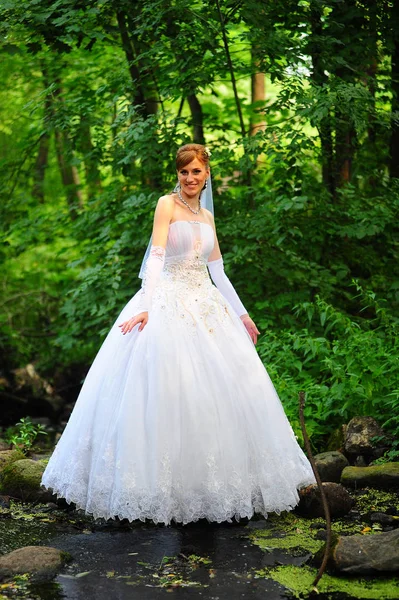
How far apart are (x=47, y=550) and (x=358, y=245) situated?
5.60 m

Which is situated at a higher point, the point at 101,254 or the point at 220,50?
the point at 220,50

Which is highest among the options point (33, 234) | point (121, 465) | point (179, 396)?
point (33, 234)

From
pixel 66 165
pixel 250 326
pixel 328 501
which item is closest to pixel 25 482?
pixel 250 326

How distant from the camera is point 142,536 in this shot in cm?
470

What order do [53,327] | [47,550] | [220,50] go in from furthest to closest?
[53,327] → [220,50] → [47,550]

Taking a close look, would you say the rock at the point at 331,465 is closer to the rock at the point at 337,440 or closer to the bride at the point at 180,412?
the rock at the point at 337,440

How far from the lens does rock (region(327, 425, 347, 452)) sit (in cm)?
662

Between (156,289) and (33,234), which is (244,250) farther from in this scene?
(33,234)

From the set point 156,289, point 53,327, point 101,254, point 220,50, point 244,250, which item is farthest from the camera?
point 53,327

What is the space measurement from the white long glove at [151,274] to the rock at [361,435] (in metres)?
2.41

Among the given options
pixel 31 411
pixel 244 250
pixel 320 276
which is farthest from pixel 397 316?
pixel 31 411

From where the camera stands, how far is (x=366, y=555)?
3.93m

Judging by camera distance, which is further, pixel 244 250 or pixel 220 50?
pixel 220 50

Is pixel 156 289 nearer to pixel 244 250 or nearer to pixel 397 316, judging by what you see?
pixel 244 250
